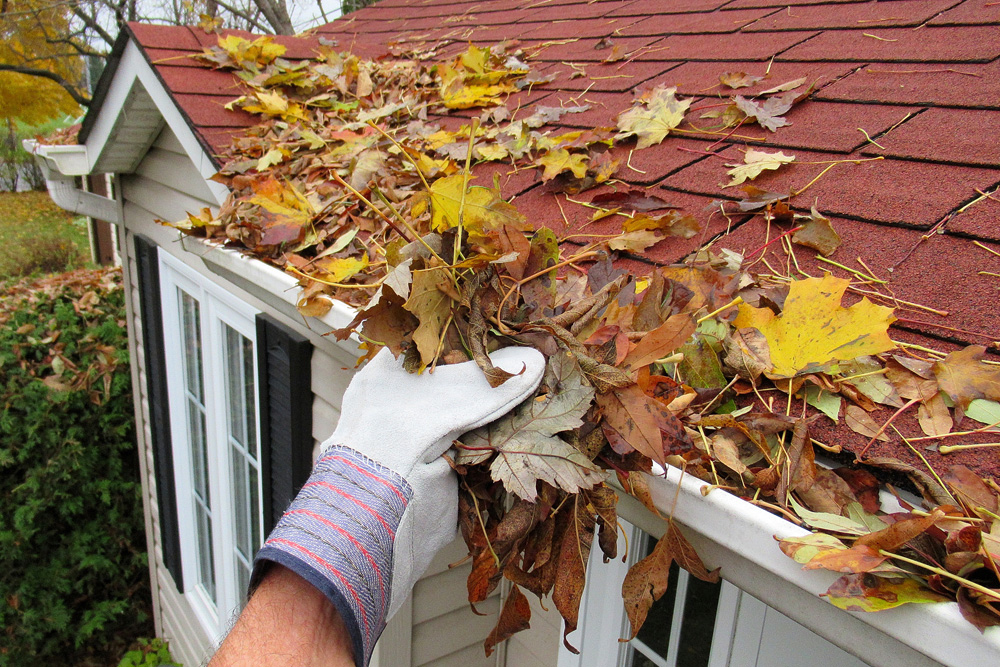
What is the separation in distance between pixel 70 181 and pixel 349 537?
5058mm

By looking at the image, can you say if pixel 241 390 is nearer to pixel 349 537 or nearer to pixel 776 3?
pixel 349 537

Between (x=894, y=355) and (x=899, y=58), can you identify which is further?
(x=899, y=58)

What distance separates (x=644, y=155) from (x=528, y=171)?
14.0 inches

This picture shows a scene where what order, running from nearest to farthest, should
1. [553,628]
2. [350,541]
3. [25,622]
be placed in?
[350,541]
[553,628]
[25,622]

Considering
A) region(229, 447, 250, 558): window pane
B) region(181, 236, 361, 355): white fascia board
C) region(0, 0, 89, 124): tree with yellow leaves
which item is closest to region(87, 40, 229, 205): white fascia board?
region(181, 236, 361, 355): white fascia board

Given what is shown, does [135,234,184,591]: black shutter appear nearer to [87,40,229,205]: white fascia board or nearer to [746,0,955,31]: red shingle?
[87,40,229,205]: white fascia board

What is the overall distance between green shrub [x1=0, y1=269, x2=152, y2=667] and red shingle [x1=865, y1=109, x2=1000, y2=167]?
6389 millimetres

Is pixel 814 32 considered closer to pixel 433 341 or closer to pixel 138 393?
pixel 433 341

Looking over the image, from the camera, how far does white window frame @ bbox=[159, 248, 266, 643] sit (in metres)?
3.36

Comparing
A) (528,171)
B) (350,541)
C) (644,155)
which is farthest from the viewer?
(528,171)

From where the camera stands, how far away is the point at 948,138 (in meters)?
1.49

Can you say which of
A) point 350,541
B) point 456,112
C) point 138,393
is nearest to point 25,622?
point 138,393

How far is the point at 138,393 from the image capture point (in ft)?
17.6

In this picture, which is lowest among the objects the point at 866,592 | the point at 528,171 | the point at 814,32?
the point at 866,592
